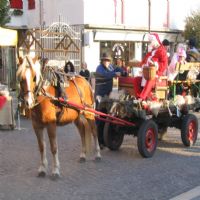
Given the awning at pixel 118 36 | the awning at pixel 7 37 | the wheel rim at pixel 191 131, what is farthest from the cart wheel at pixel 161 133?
the awning at pixel 118 36

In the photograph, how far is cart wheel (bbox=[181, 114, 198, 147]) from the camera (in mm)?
8938

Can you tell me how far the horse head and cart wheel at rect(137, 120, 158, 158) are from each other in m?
2.31

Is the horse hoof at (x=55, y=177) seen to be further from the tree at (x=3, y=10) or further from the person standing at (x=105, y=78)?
the tree at (x=3, y=10)

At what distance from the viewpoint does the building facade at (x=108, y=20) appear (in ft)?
71.4

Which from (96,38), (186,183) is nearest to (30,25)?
(96,38)

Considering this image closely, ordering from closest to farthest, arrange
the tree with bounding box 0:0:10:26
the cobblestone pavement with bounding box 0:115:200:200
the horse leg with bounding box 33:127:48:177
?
the cobblestone pavement with bounding box 0:115:200:200 → the horse leg with bounding box 33:127:48:177 → the tree with bounding box 0:0:10:26

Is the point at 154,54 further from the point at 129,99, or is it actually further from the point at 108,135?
the point at 108,135

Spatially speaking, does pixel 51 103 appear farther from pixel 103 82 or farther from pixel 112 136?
pixel 103 82

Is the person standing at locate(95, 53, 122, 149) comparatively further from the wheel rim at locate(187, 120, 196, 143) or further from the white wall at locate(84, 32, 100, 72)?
the white wall at locate(84, 32, 100, 72)

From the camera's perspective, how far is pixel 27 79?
643 centimetres

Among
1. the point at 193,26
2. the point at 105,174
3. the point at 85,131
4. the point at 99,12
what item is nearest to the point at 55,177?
the point at 105,174

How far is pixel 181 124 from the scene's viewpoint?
9.07 meters

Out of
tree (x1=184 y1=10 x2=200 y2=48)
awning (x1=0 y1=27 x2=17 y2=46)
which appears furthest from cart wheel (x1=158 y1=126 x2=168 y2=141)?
tree (x1=184 y1=10 x2=200 y2=48)

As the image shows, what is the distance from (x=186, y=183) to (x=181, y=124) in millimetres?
2571
